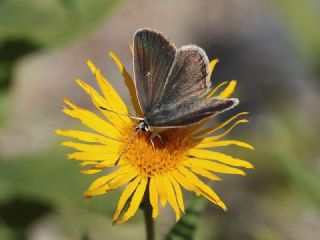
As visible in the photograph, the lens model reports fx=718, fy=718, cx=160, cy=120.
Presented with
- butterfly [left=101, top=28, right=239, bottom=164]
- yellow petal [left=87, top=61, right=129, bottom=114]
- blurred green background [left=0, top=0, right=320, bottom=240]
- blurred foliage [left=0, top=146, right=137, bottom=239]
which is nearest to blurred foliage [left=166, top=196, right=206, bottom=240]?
blurred green background [left=0, top=0, right=320, bottom=240]

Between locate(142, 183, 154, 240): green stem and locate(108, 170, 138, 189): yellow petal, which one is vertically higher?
locate(108, 170, 138, 189): yellow petal

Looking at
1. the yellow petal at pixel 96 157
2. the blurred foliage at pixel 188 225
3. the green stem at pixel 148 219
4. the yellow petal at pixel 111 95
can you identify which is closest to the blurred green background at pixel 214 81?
the blurred foliage at pixel 188 225

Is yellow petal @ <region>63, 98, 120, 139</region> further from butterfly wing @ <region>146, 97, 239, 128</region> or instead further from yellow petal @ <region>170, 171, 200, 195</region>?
Result: yellow petal @ <region>170, 171, 200, 195</region>

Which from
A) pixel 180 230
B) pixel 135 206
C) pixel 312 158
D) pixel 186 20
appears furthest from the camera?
pixel 186 20

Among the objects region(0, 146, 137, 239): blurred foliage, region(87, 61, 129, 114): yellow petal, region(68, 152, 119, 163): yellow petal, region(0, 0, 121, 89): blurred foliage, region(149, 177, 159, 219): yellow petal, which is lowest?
region(0, 146, 137, 239): blurred foliage

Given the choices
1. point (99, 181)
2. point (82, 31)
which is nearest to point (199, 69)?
point (99, 181)

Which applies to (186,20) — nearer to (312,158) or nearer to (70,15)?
(312,158)
